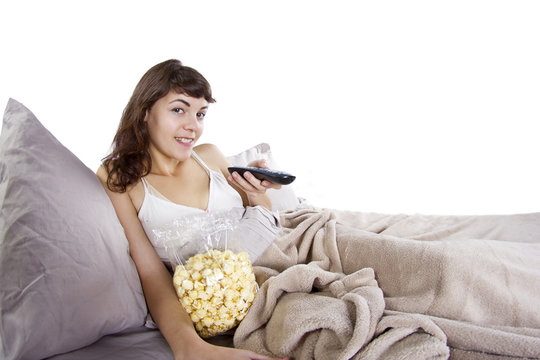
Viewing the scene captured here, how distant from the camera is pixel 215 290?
33.6 inches

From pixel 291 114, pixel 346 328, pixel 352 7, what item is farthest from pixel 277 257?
pixel 352 7

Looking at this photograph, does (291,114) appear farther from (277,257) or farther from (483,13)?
(277,257)

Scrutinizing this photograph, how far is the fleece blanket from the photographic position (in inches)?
28.9

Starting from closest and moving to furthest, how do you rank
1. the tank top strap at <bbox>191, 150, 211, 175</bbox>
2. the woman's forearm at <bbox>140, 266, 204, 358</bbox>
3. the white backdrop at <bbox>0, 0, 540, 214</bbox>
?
the woman's forearm at <bbox>140, 266, 204, 358</bbox> → the tank top strap at <bbox>191, 150, 211, 175</bbox> → the white backdrop at <bbox>0, 0, 540, 214</bbox>

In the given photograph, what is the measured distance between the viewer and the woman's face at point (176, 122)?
123cm

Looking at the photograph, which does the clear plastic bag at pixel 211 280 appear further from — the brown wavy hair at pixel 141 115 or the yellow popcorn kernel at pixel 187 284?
the brown wavy hair at pixel 141 115

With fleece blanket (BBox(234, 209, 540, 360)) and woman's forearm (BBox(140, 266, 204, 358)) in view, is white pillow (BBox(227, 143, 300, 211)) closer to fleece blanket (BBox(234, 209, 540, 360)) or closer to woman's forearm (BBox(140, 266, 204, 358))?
fleece blanket (BBox(234, 209, 540, 360))

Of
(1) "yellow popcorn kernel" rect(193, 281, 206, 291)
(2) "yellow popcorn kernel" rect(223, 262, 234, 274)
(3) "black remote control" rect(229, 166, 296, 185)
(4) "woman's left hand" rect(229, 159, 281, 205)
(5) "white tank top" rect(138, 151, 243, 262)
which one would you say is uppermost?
(3) "black remote control" rect(229, 166, 296, 185)

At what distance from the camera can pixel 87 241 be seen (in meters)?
0.87

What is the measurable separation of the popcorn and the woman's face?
507 millimetres

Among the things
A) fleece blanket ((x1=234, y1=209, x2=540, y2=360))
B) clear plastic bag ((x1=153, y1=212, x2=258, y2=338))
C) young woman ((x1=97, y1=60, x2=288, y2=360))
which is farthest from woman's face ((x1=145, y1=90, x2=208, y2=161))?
fleece blanket ((x1=234, y1=209, x2=540, y2=360))

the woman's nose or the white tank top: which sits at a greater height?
the woman's nose

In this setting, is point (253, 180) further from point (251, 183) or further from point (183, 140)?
point (183, 140)

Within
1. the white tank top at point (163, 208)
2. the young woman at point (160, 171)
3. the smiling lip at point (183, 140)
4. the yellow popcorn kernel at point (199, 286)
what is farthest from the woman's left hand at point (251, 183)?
the yellow popcorn kernel at point (199, 286)
